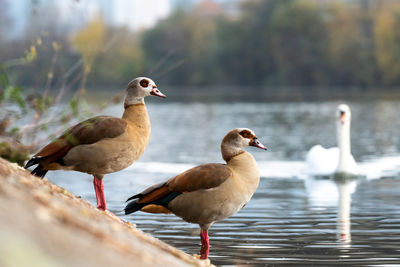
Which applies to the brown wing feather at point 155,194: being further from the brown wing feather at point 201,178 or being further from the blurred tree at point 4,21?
the blurred tree at point 4,21

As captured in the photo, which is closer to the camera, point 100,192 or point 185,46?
point 100,192

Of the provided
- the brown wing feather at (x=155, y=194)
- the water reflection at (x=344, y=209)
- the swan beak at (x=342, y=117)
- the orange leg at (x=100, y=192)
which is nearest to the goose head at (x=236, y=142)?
the brown wing feather at (x=155, y=194)

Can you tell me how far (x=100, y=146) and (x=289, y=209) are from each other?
518 cm

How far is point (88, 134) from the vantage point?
7.39 m

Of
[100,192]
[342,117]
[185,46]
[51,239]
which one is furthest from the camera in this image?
[185,46]

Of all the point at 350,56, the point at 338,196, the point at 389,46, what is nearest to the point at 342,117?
the point at 338,196

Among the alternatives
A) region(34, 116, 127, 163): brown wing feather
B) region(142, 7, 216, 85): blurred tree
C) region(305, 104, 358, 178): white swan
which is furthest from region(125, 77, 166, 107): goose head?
region(142, 7, 216, 85): blurred tree

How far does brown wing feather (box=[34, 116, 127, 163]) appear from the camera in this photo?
733 centimetres

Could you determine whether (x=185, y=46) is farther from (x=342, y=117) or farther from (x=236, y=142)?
(x=236, y=142)

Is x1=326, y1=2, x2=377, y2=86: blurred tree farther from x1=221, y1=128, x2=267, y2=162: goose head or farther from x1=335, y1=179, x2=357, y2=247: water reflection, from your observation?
x1=221, y1=128, x2=267, y2=162: goose head

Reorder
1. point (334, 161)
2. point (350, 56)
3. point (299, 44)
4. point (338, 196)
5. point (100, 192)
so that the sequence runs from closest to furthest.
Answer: point (100, 192) < point (338, 196) < point (334, 161) < point (350, 56) < point (299, 44)

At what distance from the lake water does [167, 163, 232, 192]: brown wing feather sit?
1141 millimetres

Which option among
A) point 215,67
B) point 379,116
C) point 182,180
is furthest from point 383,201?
point 215,67

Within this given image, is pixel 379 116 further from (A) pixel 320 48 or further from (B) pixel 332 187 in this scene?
(A) pixel 320 48
